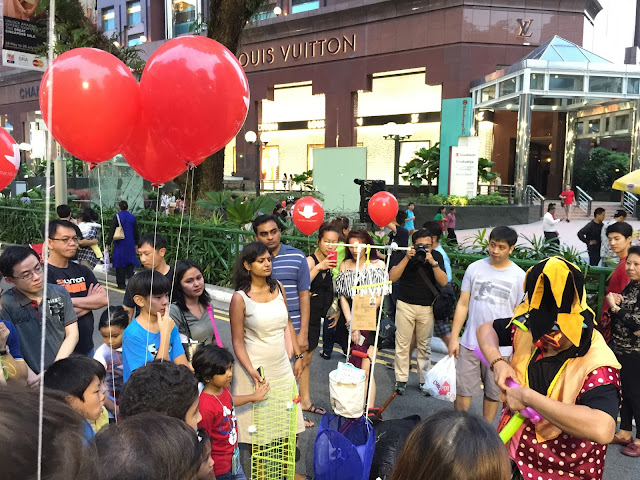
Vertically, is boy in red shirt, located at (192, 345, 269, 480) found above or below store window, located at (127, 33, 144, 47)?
below

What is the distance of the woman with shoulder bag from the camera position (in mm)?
3471

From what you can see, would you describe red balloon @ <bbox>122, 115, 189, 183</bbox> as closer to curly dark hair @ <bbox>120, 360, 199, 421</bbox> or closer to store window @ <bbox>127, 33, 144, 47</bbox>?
curly dark hair @ <bbox>120, 360, 199, 421</bbox>

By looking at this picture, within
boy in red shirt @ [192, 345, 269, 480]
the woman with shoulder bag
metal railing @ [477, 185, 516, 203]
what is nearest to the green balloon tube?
boy in red shirt @ [192, 345, 269, 480]

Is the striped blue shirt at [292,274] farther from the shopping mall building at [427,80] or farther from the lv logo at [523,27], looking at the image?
the lv logo at [523,27]

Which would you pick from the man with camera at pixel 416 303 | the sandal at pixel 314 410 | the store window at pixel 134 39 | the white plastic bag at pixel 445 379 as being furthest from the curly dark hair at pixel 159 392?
the store window at pixel 134 39

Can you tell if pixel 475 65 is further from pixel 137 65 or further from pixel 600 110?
pixel 137 65

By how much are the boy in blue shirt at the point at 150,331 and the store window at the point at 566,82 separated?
882 inches

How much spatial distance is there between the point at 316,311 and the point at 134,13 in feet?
125

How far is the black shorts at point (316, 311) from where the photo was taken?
4.65m

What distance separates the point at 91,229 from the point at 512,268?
6813 mm

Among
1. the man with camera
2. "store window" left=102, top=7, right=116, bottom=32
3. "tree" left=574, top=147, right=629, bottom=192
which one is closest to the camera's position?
the man with camera

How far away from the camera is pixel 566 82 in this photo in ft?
70.4

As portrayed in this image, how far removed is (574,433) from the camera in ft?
5.67

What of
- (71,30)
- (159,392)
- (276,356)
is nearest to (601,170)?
(71,30)
